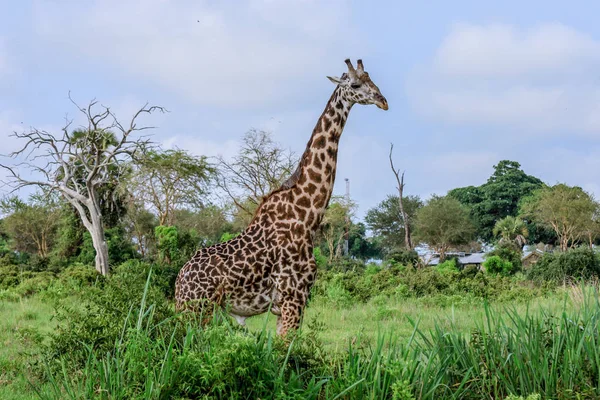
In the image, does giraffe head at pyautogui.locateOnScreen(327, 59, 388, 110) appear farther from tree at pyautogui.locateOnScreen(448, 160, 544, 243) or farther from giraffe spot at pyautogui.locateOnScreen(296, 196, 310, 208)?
tree at pyautogui.locateOnScreen(448, 160, 544, 243)

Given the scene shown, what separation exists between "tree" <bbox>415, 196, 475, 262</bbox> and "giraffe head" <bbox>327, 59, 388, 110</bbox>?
4498 centimetres

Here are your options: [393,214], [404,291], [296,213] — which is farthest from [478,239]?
[296,213]

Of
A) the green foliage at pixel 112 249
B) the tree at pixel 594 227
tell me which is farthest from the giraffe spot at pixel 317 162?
the tree at pixel 594 227

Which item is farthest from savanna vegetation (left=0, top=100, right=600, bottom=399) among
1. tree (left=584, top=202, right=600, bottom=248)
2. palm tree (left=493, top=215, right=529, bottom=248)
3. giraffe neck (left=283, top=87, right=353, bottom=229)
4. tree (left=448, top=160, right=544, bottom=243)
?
tree (left=448, top=160, right=544, bottom=243)

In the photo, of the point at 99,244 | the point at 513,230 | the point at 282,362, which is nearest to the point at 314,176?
the point at 282,362

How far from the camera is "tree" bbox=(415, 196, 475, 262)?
50875 mm

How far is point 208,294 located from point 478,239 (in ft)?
191

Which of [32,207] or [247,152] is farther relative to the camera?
[32,207]

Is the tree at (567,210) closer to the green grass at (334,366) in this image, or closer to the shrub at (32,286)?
the shrub at (32,286)

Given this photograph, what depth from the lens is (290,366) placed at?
490 cm

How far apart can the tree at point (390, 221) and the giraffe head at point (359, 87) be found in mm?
51448

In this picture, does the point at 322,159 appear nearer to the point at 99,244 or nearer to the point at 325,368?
the point at 325,368

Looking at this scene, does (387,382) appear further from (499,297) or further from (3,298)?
(3,298)

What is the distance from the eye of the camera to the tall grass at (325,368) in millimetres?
4242
